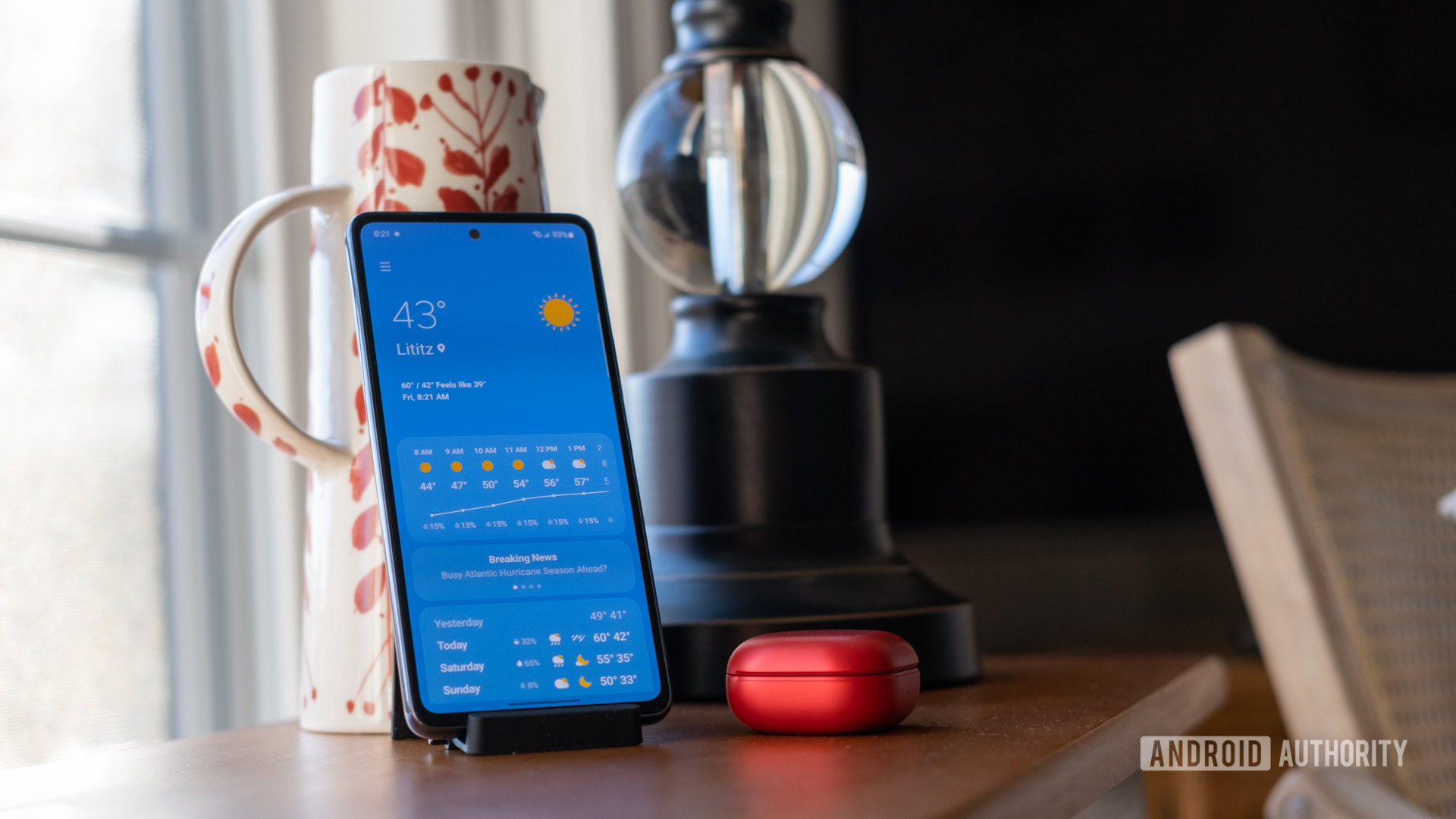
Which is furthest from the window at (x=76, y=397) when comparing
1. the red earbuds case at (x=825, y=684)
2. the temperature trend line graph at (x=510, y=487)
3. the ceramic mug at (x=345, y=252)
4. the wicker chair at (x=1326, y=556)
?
the wicker chair at (x=1326, y=556)

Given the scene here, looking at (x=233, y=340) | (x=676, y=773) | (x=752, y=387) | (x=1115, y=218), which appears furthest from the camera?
(x=1115, y=218)

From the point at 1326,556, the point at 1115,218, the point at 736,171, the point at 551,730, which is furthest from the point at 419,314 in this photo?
the point at 1115,218

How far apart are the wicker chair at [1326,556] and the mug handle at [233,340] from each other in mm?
376

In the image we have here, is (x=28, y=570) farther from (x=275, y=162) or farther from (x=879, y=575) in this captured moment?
(x=879, y=575)

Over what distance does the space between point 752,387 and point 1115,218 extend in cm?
125

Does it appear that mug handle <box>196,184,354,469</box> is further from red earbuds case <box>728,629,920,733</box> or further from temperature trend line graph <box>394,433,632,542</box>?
red earbuds case <box>728,629,920,733</box>

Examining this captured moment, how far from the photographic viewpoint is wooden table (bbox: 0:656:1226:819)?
373mm

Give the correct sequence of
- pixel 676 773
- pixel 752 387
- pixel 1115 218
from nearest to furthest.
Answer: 1. pixel 676 773
2. pixel 752 387
3. pixel 1115 218

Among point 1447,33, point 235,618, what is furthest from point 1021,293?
point 235,618

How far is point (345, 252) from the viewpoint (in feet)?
1.87

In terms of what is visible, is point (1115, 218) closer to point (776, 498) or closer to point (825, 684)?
point (776, 498)

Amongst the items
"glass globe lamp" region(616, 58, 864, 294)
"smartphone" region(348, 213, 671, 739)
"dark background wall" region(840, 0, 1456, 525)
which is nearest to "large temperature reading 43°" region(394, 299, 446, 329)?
"smartphone" region(348, 213, 671, 739)

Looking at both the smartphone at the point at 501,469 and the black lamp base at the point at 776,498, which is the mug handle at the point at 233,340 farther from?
the black lamp base at the point at 776,498

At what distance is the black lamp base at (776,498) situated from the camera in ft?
2.06
